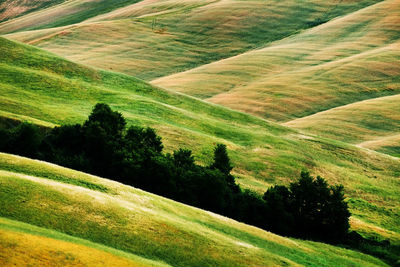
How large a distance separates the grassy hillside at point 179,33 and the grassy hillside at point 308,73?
8.83 m

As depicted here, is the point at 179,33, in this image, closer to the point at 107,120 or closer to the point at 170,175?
the point at 107,120

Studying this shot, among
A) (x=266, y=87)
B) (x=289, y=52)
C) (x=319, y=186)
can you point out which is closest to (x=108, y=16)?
(x=289, y=52)

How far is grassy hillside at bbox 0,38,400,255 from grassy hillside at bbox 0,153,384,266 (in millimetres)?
14047

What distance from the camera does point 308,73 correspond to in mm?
104750

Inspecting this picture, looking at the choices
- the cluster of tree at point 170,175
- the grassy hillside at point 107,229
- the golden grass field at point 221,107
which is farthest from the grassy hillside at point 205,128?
the grassy hillside at point 107,229

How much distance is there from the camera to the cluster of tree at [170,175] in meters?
32.6

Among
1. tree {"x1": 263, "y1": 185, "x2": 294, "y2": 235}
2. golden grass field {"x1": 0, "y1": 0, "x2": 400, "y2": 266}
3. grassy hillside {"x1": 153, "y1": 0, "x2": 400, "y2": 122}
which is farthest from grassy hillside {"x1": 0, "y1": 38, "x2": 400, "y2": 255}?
grassy hillside {"x1": 153, "y1": 0, "x2": 400, "y2": 122}

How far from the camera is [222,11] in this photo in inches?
5910

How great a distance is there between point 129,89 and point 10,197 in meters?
42.7

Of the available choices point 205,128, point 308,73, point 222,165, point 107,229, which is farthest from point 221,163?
point 308,73

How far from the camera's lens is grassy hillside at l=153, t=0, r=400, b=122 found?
90.8 m

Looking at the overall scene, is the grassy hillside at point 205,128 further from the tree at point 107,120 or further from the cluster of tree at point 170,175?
the tree at point 107,120

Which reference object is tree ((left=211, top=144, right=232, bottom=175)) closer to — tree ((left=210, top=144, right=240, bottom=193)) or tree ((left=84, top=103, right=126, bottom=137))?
tree ((left=210, top=144, right=240, bottom=193))

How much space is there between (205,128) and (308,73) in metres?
56.0
